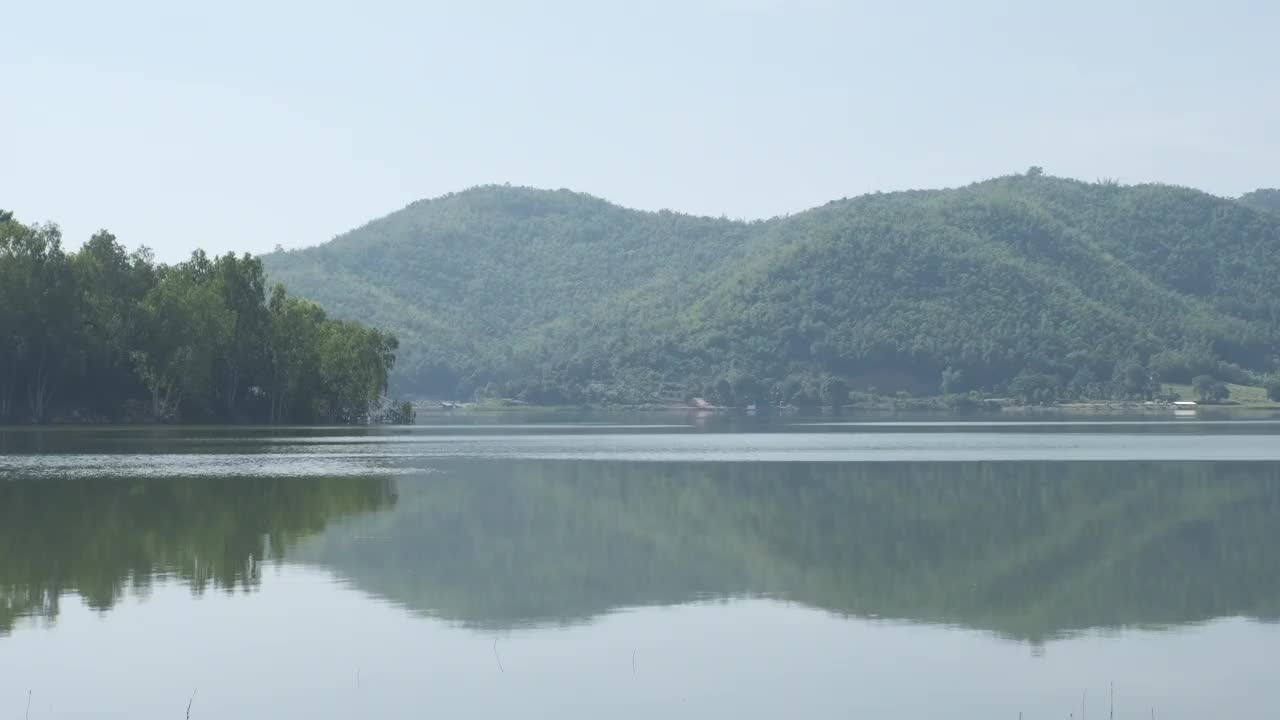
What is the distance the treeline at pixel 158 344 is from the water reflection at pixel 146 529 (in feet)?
178

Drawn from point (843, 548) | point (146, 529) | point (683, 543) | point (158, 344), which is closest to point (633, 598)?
point (683, 543)

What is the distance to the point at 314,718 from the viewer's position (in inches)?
576

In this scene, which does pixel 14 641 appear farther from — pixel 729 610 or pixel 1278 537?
pixel 1278 537

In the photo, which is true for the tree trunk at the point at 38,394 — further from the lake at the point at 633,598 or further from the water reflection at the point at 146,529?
the water reflection at the point at 146,529

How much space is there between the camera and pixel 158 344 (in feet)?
320

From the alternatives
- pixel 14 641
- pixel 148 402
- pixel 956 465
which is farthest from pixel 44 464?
pixel 148 402

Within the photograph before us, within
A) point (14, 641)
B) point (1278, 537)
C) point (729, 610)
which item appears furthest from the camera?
point (1278, 537)

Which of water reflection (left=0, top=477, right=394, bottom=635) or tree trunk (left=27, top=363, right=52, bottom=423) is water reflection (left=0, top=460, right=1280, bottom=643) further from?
tree trunk (left=27, top=363, right=52, bottom=423)

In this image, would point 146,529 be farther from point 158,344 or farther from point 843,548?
point 158,344

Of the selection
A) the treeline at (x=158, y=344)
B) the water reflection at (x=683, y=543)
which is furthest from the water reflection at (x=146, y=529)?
the treeline at (x=158, y=344)

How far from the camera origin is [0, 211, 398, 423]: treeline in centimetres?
9581

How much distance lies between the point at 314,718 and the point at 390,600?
7.41 metres

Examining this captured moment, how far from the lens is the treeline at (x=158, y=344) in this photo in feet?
314

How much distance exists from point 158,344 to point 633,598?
8139cm
